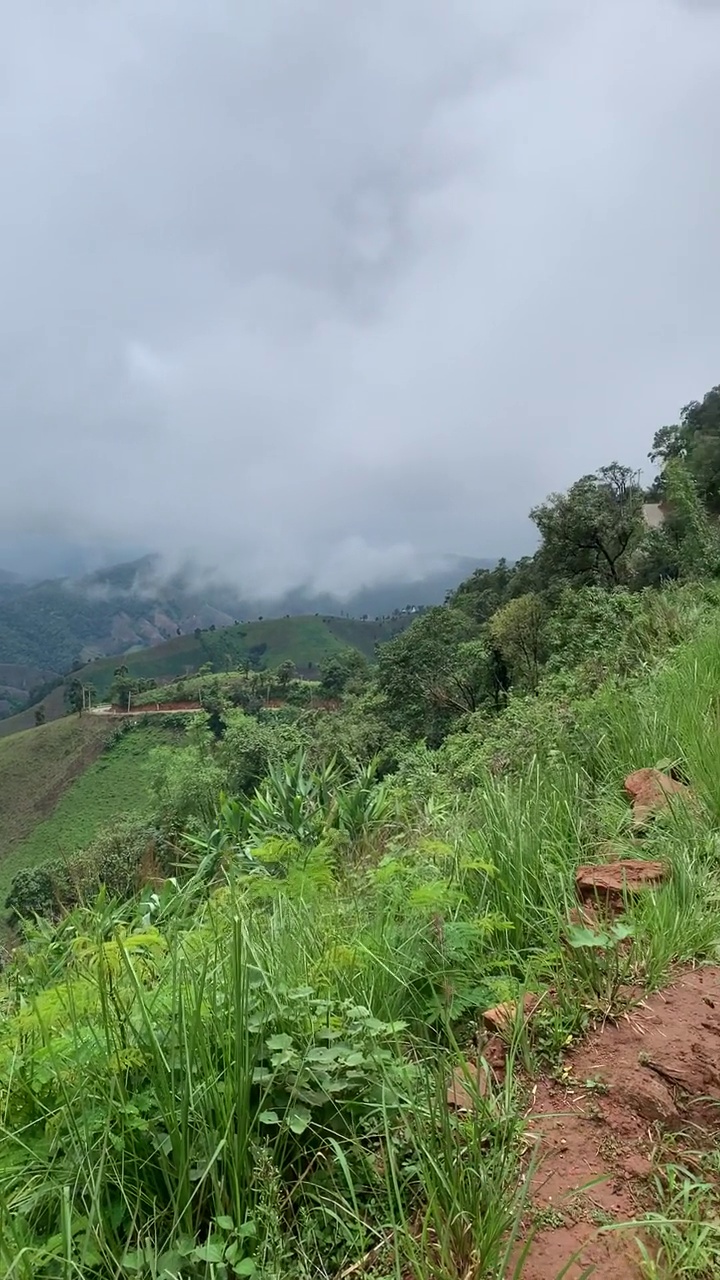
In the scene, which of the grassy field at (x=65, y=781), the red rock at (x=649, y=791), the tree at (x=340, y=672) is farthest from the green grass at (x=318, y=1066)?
the tree at (x=340, y=672)

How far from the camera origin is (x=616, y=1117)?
1595mm

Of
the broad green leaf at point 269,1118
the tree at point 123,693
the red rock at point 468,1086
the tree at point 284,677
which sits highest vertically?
the tree at point 123,693

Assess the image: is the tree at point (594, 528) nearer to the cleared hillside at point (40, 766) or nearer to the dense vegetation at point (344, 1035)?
the dense vegetation at point (344, 1035)

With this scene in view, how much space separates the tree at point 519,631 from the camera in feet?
68.5

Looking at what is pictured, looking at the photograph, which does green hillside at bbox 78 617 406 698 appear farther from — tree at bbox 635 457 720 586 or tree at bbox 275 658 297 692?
tree at bbox 635 457 720 586

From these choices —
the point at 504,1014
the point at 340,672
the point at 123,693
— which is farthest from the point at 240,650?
the point at 504,1014

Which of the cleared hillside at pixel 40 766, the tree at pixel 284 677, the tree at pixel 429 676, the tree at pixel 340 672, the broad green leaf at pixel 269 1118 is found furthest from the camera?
the tree at pixel 284 677

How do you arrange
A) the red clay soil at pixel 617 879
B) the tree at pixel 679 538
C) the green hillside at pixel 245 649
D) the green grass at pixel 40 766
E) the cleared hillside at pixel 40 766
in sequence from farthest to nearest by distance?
the green hillside at pixel 245 649
the green grass at pixel 40 766
the cleared hillside at pixel 40 766
the tree at pixel 679 538
the red clay soil at pixel 617 879

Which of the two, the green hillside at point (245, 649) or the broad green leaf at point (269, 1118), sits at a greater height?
the green hillside at point (245, 649)

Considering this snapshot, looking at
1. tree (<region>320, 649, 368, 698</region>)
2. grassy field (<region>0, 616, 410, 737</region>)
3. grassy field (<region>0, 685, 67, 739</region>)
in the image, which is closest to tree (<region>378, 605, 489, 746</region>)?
tree (<region>320, 649, 368, 698</region>)

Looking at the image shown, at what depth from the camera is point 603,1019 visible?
1.87 m

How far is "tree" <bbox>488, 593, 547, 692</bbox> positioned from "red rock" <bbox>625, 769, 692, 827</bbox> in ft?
56.6

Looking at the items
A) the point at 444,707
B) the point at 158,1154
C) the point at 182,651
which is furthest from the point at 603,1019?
the point at 182,651

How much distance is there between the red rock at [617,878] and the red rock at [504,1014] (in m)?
0.53
